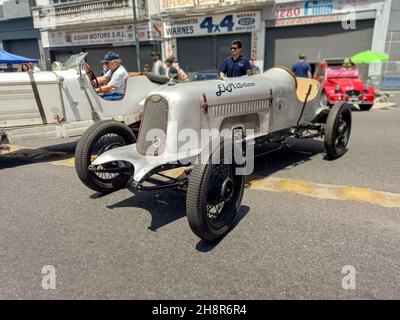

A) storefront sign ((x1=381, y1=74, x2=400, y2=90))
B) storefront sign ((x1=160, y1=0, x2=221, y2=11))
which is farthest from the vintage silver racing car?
storefront sign ((x1=160, y1=0, x2=221, y2=11))

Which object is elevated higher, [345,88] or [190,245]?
[345,88]

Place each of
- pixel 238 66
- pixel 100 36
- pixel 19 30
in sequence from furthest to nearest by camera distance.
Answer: pixel 19 30 → pixel 100 36 → pixel 238 66

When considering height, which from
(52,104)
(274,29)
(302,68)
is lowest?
(52,104)

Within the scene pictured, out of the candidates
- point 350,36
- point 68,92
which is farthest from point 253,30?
point 68,92

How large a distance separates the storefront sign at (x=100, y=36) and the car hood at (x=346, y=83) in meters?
11.8

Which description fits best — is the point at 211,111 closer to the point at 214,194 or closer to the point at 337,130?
the point at 214,194

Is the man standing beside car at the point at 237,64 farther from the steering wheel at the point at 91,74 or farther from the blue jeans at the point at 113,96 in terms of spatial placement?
the steering wheel at the point at 91,74

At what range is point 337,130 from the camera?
5.28 m

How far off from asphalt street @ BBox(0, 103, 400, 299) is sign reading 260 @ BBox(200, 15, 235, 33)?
15.2m

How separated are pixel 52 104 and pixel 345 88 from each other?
9.30 m

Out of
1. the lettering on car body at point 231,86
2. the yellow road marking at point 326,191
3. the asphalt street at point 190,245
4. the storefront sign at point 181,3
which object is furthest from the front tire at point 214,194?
the storefront sign at point 181,3

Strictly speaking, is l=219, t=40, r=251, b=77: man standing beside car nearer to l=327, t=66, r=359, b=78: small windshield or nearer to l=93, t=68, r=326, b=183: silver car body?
l=93, t=68, r=326, b=183: silver car body

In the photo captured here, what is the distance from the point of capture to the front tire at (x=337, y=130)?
16.5 feet

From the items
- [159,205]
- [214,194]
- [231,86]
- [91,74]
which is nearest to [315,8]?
[91,74]
